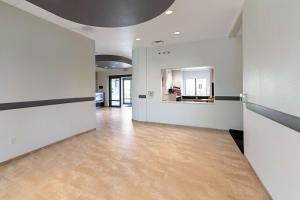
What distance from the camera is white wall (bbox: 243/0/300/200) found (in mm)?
1396

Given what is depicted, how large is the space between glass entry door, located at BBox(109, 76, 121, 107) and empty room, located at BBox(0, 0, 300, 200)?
6.15 m

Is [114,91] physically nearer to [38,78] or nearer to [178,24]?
[38,78]

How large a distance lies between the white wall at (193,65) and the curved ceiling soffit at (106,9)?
256 cm

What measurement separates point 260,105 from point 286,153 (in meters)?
0.79

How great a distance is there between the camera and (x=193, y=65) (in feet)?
17.7

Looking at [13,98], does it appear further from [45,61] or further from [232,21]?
[232,21]

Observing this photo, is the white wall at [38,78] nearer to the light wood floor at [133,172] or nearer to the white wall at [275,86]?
the light wood floor at [133,172]

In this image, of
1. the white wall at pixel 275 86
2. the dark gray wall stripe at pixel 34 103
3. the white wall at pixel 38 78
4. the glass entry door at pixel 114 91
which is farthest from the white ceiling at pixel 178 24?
the glass entry door at pixel 114 91

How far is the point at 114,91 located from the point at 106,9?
9.35 metres

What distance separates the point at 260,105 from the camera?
2191 millimetres

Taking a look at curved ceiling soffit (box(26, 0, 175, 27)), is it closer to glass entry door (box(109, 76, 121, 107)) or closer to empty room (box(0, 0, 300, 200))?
empty room (box(0, 0, 300, 200))

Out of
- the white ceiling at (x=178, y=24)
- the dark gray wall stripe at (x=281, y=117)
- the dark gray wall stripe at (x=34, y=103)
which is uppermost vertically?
the white ceiling at (x=178, y=24)

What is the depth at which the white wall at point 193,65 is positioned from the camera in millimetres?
4926

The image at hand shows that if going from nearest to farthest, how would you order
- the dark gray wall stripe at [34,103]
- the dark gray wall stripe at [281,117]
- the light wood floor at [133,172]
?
the dark gray wall stripe at [281,117], the light wood floor at [133,172], the dark gray wall stripe at [34,103]
